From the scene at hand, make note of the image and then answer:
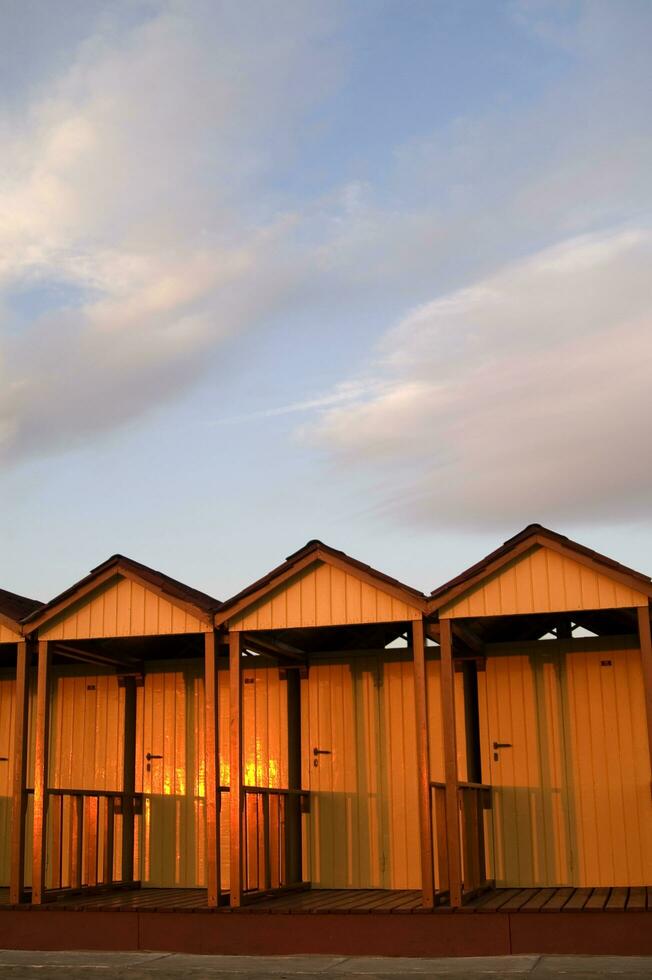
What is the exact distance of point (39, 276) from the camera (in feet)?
56.7

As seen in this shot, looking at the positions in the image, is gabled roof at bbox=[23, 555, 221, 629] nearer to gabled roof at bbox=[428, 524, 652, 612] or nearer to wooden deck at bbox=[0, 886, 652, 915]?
gabled roof at bbox=[428, 524, 652, 612]

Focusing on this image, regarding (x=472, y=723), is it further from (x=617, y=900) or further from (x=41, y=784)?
(x=41, y=784)

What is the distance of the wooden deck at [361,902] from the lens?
31.6 ft

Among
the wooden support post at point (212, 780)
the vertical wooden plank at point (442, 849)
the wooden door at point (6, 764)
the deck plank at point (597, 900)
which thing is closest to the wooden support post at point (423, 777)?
the vertical wooden plank at point (442, 849)

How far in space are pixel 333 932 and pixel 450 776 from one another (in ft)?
5.93

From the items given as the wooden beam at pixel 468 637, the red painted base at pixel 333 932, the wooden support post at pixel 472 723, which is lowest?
the red painted base at pixel 333 932

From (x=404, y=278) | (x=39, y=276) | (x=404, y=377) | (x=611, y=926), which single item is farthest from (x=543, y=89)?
(x=611, y=926)

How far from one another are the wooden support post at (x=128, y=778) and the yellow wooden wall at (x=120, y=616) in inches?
87.8

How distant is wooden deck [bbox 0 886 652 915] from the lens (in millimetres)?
9632

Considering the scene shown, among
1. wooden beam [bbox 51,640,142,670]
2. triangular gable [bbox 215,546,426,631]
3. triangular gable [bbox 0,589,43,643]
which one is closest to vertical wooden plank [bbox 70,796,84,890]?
wooden beam [bbox 51,640,142,670]

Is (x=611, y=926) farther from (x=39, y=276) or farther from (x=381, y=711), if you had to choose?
(x=39, y=276)

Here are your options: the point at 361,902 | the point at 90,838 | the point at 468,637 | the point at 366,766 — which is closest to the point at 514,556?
the point at 468,637

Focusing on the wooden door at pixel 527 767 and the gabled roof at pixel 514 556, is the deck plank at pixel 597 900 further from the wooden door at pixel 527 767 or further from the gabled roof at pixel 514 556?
the gabled roof at pixel 514 556

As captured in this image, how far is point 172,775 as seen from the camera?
43.4 ft
